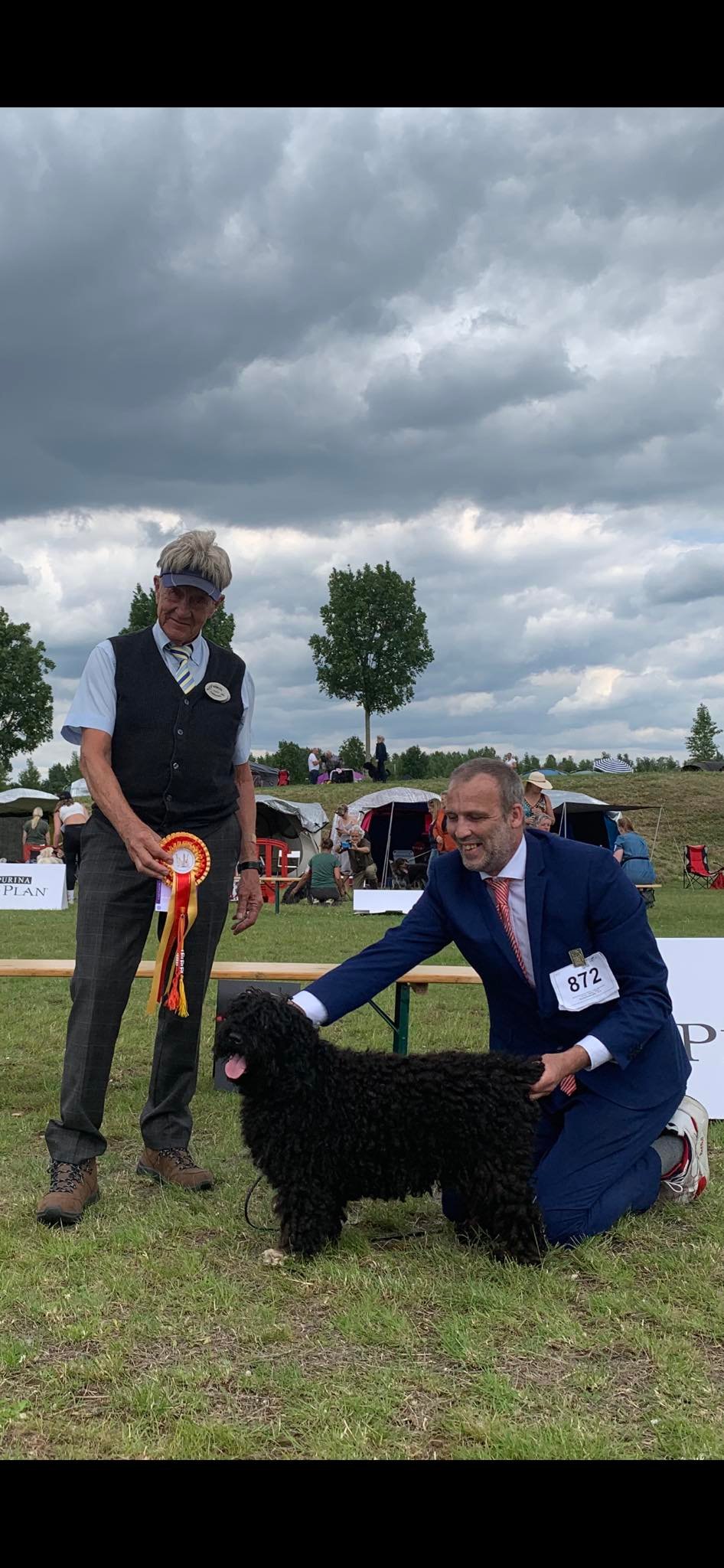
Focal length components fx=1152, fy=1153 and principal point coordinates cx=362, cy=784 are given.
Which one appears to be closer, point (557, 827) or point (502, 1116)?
point (502, 1116)

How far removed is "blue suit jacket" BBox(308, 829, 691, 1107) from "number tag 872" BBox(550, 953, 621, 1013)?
1.2 inches

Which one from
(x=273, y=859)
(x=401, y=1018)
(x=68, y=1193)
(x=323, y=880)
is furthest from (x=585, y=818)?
(x=68, y=1193)

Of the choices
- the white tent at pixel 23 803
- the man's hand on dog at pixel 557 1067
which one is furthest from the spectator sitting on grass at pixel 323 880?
the man's hand on dog at pixel 557 1067

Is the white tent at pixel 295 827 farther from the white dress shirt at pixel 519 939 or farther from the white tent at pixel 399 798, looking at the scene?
the white dress shirt at pixel 519 939

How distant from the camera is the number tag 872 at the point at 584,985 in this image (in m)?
3.45

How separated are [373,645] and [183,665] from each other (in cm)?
4758

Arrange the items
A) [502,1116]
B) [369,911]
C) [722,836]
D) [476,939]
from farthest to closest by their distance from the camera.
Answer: [722,836], [369,911], [476,939], [502,1116]

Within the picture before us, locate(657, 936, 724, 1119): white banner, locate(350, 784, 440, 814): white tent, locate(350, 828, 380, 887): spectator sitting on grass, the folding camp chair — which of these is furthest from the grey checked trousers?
the folding camp chair

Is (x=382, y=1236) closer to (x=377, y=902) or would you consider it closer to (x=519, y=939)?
(x=519, y=939)
